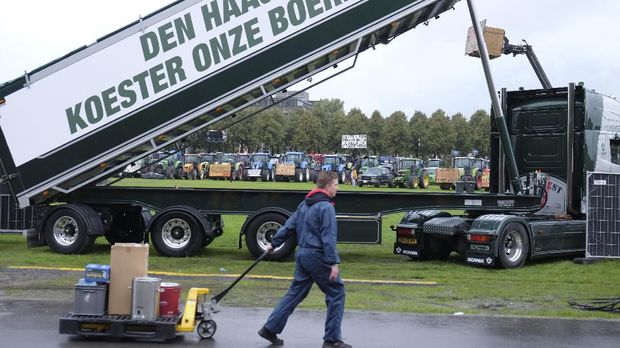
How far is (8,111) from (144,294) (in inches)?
306

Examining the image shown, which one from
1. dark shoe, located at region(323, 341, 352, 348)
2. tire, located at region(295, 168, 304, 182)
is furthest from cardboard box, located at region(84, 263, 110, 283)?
tire, located at region(295, 168, 304, 182)

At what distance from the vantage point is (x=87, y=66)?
45.4 feet

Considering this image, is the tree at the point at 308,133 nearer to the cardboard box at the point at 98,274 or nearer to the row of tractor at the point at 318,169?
the row of tractor at the point at 318,169

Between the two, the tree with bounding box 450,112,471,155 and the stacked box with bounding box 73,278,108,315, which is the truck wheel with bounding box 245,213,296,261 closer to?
the stacked box with bounding box 73,278,108,315

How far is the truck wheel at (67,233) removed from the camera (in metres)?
14.6

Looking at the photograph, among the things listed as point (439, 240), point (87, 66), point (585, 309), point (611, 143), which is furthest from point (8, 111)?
point (611, 143)

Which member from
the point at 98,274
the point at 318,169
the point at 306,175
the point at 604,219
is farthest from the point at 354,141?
the point at 98,274

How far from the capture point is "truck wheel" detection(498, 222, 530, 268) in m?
13.7

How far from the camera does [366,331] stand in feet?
27.8

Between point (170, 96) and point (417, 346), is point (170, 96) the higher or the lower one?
the higher one

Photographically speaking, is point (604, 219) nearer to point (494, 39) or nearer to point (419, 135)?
point (494, 39)

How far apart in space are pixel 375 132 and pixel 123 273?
2647 inches

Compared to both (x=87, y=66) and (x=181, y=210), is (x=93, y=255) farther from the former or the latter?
(x=87, y=66)

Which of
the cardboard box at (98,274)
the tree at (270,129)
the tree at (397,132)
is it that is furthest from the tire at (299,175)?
the cardboard box at (98,274)
